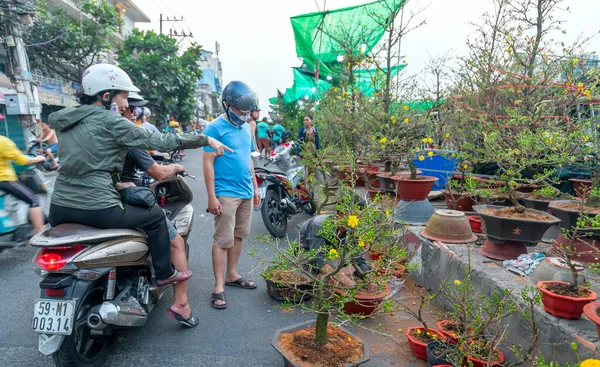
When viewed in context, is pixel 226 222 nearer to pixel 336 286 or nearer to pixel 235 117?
pixel 235 117

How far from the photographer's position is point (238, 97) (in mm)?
3078

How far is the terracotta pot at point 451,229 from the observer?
360 centimetres

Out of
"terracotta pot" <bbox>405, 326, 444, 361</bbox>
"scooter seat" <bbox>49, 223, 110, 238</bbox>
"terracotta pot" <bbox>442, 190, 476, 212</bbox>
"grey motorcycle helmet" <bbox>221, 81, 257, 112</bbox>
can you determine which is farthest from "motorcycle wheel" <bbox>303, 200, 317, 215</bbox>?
"scooter seat" <bbox>49, 223, 110, 238</bbox>

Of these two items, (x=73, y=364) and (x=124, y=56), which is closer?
(x=73, y=364)

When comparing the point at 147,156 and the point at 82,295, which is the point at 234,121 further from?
the point at 82,295

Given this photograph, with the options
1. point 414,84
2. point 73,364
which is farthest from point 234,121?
point 414,84

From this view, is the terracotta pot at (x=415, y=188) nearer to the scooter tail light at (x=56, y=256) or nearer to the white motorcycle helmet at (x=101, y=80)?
the white motorcycle helmet at (x=101, y=80)

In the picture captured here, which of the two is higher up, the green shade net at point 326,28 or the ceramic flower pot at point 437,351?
the green shade net at point 326,28

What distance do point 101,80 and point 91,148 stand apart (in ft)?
1.52

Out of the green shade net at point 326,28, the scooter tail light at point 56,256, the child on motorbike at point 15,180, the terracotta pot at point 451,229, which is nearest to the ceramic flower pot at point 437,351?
the terracotta pot at point 451,229

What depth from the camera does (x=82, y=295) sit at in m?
2.12

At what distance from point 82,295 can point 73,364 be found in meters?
0.42

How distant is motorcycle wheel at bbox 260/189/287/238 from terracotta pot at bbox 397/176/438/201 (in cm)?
171

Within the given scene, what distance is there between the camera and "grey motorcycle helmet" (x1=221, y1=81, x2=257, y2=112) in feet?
10.1
